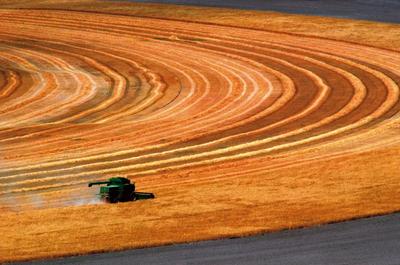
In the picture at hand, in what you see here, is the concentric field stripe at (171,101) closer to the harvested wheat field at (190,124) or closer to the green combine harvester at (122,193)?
the harvested wheat field at (190,124)

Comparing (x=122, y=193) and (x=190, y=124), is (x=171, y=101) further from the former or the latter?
(x=122, y=193)

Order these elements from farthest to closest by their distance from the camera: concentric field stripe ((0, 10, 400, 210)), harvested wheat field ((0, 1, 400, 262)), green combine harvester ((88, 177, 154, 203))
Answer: concentric field stripe ((0, 10, 400, 210))
green combine harvester ((88, 177, 154, 203))
harvested wheat field ((0, 1, 400, 262))

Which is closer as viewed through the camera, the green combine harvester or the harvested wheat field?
the harvested wheat field

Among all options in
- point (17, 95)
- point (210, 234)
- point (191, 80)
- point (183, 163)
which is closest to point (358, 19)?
point (191, 80)

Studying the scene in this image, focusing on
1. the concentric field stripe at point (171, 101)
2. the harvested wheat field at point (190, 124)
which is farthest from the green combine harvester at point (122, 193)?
the concentric field stripe at point (171, 101)

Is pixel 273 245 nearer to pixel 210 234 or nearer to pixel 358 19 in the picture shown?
pixel 210 234

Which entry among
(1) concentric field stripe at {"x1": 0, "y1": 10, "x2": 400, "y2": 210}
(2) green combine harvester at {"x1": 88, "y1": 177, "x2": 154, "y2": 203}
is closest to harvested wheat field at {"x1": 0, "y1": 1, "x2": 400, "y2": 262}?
(1) concentric field stripe at {"x1": 0, "y1": 10, "x2": 400, "y2": 210}

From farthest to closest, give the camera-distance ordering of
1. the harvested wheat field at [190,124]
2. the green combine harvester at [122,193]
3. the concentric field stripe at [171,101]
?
the concentric field stripe at [171,101], the green combine harvester at [122,193], the harvested wheat field at [190,124]

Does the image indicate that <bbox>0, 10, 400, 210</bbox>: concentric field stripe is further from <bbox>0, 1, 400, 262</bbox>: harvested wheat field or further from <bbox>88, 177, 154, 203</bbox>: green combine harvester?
<bbox>88, 177, 154, 203</bbox>: green combine harvester
